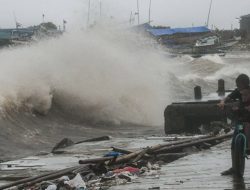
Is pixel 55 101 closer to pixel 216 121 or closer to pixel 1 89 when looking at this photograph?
pixel 1 89

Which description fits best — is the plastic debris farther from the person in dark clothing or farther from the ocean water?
the ocean water

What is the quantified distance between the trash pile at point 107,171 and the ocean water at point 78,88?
24.5 ft

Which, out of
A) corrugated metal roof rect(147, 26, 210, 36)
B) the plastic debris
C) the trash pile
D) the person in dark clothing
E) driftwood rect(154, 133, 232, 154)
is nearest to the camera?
the person in dark clothing

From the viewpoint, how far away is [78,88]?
85.8ft

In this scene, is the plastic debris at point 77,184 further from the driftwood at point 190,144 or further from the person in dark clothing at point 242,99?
the driftwood at point 190,144

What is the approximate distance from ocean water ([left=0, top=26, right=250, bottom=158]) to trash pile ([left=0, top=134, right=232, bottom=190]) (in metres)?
7.45

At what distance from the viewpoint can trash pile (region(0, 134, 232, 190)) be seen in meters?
8.08

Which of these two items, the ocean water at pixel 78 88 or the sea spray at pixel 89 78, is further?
the sea spray at pixel 89 78

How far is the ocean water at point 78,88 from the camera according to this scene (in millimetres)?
20953

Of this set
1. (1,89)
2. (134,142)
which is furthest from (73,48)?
(134,142)

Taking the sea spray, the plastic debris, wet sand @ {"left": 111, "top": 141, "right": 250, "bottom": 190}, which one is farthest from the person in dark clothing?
the sea spray

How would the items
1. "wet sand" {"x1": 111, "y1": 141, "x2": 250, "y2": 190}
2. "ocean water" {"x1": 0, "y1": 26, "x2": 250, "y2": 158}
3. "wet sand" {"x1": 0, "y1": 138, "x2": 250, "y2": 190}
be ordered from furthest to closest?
"ocean water" {"x1": 0, "y1": 26, "x2": 250, "y2": 158}
"wet sand" {"x1": 0, "y1": 138, "x2": 250, "y2": 190}
"wet sand" {"x1": 111, "y1": 141, "x2": 250, "y2": 190}

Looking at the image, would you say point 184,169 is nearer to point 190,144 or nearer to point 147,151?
point 147,151

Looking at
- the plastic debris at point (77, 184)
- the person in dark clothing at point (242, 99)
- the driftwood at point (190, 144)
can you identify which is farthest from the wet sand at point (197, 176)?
the person in dark clothing at point (242, 99)
